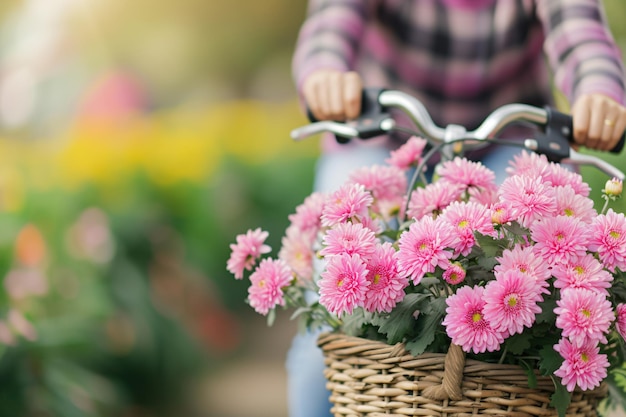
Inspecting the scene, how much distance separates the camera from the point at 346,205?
3.29 ft

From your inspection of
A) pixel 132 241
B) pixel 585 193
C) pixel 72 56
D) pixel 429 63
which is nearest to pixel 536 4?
pixel 429 63

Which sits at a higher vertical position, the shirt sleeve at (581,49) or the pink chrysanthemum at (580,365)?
the shirt sleeve at (581,49)

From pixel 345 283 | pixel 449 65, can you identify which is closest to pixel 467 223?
pixel 345 283

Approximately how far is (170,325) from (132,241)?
382mm

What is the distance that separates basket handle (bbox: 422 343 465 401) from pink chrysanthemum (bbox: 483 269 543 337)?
0.05 meters

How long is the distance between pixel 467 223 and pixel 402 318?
0.12m

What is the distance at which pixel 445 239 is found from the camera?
0.90m

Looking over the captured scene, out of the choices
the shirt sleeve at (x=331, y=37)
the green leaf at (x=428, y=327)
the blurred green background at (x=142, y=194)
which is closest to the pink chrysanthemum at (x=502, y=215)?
the green leaf at (x=428, y=327)

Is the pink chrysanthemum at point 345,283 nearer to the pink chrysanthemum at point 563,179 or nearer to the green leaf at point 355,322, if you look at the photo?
the green leaf at point 355,322

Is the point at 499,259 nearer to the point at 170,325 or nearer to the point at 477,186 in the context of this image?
the point at 477,186

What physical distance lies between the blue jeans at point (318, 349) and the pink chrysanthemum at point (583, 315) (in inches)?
16.6

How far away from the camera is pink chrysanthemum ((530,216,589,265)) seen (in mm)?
897

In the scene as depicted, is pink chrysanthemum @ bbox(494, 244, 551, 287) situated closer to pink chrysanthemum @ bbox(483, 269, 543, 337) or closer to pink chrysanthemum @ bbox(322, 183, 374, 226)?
pink chrysanthemum @ bbox(483, 269, 543, 337)

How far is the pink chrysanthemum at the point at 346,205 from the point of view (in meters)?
1.00
